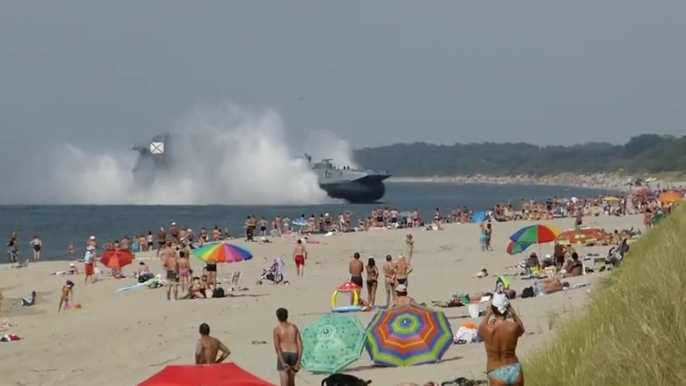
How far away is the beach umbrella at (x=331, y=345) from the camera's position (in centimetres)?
1169

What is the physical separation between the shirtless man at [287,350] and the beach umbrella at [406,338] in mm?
1551

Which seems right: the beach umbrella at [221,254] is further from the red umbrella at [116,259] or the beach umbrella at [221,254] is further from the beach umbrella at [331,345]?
the beach umbrella at [331,345]

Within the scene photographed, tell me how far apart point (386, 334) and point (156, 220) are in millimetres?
57928

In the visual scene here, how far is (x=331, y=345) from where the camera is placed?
1180 centimetres

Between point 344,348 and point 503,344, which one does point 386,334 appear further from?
point 503,344

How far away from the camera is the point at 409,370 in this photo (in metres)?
11.8

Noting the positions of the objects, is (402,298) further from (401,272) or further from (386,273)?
(386,273)

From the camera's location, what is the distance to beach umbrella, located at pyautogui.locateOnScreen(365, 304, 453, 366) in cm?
1203

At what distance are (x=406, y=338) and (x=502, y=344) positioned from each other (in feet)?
14.4

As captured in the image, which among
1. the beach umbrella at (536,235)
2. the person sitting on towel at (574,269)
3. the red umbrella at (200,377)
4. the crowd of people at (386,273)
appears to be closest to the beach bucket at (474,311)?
the crowd of people at (386,273)

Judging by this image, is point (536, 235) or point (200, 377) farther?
point (536, 235)

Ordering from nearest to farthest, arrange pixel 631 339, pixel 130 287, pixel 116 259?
pixel 631 339, pixel 130 287, pixel 116 259

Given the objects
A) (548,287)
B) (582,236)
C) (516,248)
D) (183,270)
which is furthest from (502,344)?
(582,236)

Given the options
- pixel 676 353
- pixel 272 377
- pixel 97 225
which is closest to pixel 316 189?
pixel 97 225
